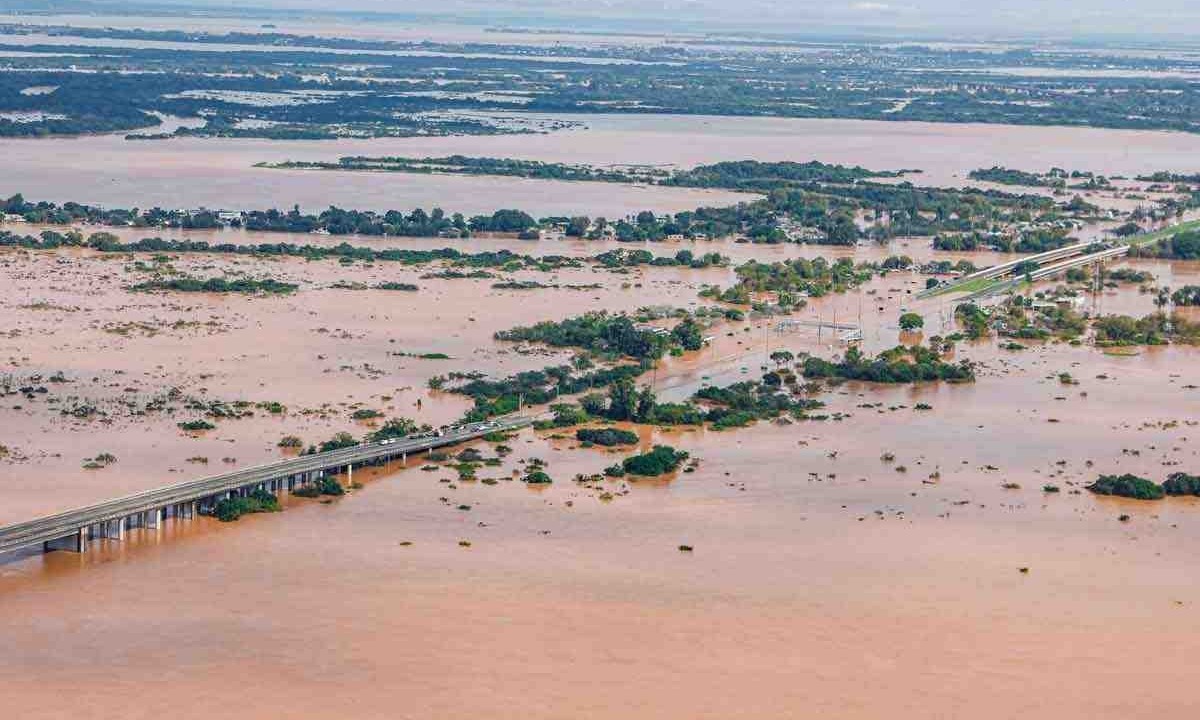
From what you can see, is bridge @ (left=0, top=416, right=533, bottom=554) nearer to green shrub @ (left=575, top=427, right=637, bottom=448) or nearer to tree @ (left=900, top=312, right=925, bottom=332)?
green shrub @ (left=575, top=427, right=637, bottom=448)

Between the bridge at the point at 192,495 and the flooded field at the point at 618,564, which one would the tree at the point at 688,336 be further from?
the bridge at the point at 192,495

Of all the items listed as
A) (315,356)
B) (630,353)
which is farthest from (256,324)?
(630,353)

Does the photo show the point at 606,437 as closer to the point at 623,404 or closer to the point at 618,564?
the point at 623,404

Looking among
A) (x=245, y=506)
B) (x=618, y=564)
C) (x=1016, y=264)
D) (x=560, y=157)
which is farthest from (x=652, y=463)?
(x=560, y=157)

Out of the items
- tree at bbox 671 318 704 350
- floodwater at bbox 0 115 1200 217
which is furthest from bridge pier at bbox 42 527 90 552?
floodwater at bbox 0 115 1200 217

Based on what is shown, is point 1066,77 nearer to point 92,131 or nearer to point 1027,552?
point 92,131

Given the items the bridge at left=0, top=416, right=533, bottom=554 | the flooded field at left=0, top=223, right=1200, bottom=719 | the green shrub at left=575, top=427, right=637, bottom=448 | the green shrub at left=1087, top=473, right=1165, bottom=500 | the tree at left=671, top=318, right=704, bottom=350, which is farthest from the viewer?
the tree at left=671, top=318, right=704, bottom=350
